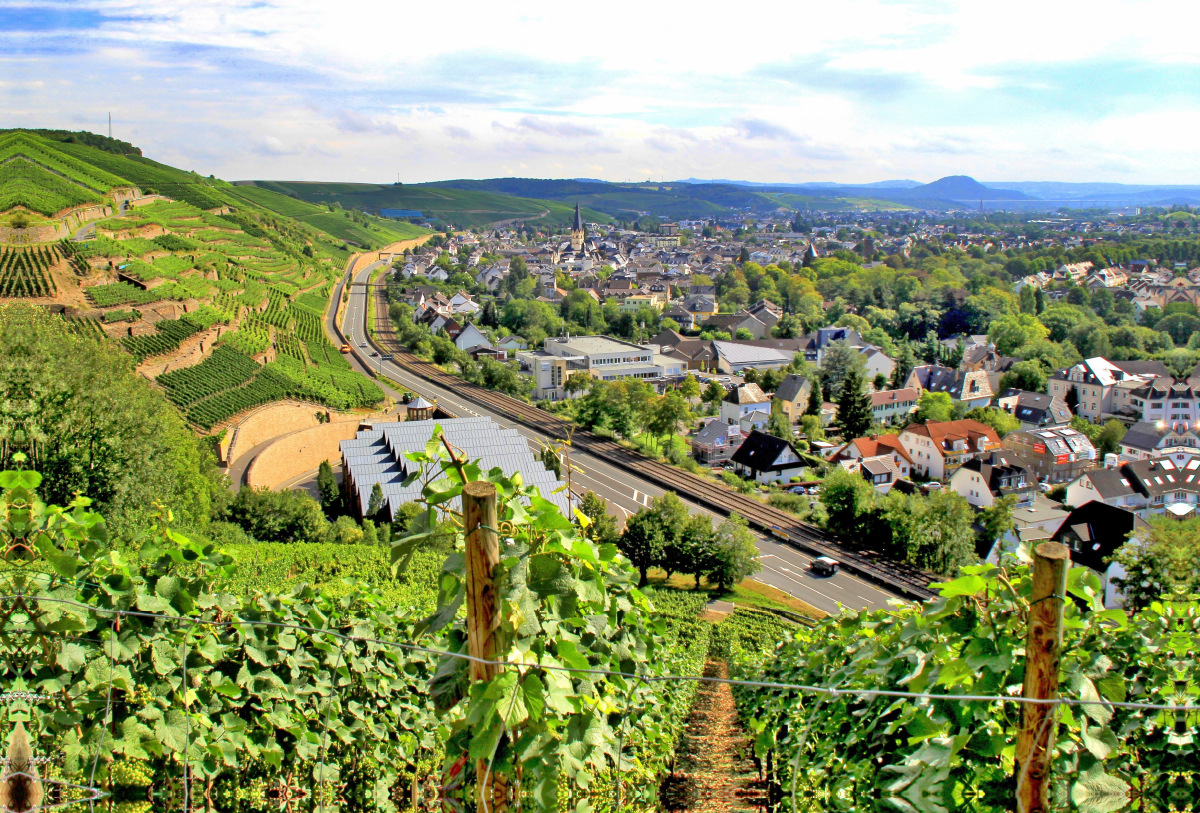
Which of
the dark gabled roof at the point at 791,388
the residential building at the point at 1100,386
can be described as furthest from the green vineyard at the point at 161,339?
the residential building at the point at 1100,386

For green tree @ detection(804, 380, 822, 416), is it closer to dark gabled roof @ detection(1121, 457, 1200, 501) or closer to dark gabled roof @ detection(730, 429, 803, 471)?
dark gabled roof @ detection(730, 429, 803, 471)

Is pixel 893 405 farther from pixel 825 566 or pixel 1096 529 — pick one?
pixel 825 566

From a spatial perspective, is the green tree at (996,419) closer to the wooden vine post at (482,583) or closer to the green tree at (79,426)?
the green tree at (79,426)

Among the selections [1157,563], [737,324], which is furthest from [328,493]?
[737,324]

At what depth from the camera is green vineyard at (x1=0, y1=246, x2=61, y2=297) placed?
22531mm

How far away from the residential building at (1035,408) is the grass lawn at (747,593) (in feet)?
85.6

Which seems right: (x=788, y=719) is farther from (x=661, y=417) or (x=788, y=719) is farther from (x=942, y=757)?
(x=661, y=417)

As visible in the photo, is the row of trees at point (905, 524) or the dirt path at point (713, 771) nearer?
the dirt path at point (713, 771)

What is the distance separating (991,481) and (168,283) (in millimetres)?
29326

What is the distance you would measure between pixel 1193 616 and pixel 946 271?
92.2 meters

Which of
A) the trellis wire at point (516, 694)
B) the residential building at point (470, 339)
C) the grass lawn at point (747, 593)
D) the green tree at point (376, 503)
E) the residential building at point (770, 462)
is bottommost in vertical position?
the grass lawn at point (747, 593)

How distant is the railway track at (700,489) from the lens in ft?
64.5

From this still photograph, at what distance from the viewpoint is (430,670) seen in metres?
3.37

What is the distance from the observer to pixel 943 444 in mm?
31625
